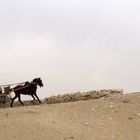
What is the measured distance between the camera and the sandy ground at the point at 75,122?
52.1 ft

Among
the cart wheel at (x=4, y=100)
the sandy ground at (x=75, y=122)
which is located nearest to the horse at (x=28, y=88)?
the cart wheel at (x=4, y=100)

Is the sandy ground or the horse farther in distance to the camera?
the horse

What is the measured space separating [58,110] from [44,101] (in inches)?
303

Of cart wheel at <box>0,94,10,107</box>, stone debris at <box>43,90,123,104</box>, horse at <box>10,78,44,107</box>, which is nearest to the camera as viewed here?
cart wheel at <box>0,94,10,107</box>

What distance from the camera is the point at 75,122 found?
56.0ft

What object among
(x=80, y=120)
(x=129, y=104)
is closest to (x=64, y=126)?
(x=80, y=120)

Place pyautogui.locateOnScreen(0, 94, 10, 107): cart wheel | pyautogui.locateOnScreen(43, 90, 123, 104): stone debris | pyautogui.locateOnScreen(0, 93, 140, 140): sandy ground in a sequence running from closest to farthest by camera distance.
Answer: pyautogui.locateOnScreen(0, 93, 140, 140): sandy ground, pyautogui.locateOnScreen(0, 94, 10, 107): cart wheel, pyautogui.locateOnScreen(43, 90, 123, 104): stone debris

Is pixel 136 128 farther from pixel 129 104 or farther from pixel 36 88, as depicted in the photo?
pixel 36 88

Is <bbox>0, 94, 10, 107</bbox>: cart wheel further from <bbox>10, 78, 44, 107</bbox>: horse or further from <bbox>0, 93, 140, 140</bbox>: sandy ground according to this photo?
<bbox>0, 93, 140, 140</bbox>: sandy ground

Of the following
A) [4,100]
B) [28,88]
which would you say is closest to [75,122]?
[4,100]

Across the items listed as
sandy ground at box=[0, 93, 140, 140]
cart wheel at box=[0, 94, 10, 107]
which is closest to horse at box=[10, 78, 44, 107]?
cart wheel at box=[0, 94, 10, 107]

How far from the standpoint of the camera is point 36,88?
25922 millimetres

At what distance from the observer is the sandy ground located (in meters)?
15.9

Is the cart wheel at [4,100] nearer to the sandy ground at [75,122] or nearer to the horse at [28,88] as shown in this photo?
the horse at [28,88]
